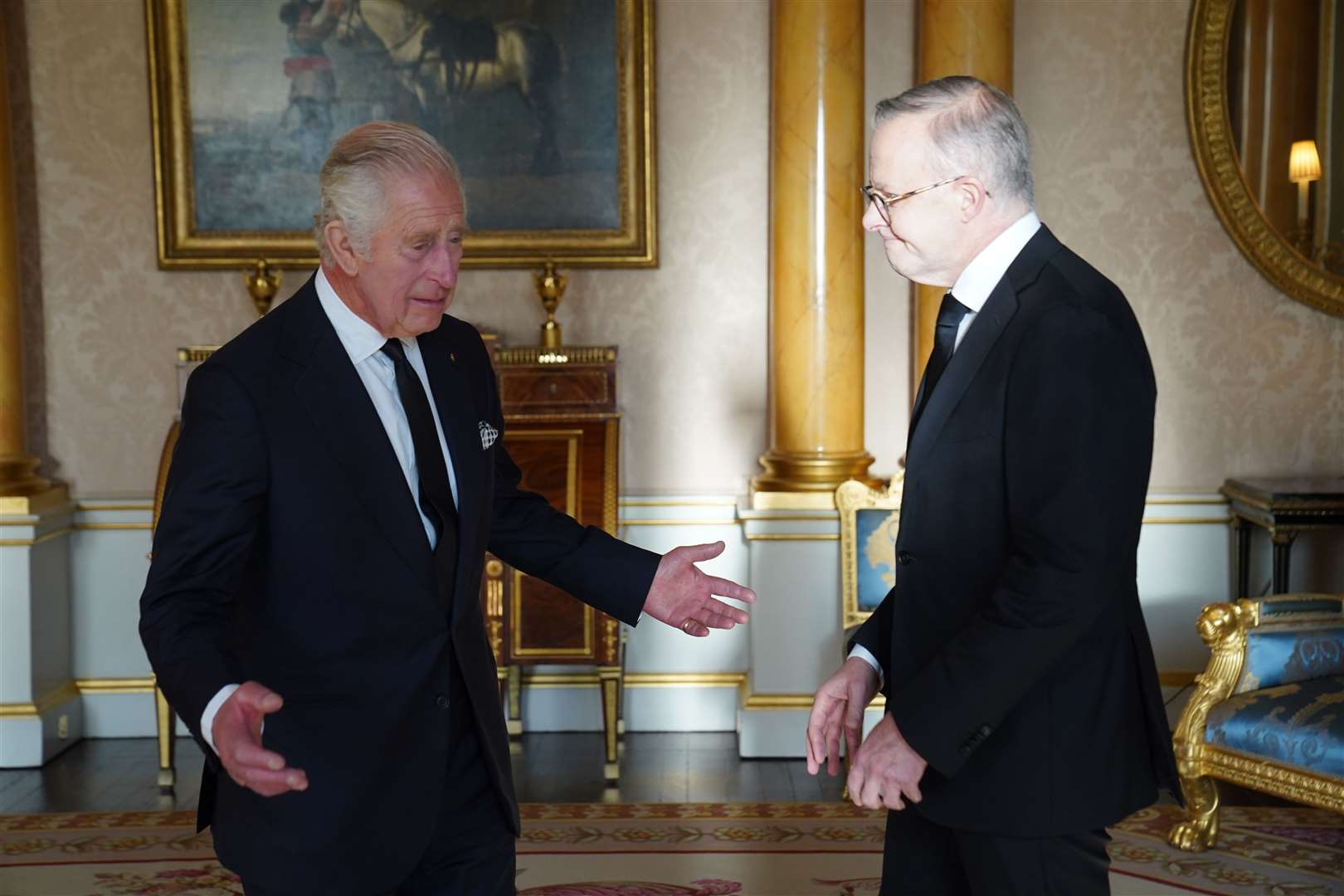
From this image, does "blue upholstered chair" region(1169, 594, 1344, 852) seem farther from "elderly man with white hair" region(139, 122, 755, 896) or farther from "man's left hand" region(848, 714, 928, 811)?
"elderly man with white hair" region(139, 122, 755, 896)

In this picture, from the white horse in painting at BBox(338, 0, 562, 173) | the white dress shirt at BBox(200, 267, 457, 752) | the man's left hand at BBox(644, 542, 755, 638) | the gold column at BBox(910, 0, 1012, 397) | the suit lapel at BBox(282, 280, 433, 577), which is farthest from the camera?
the white horse in painting at BBox(338, 0, 562, 173)

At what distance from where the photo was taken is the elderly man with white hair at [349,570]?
2.00m

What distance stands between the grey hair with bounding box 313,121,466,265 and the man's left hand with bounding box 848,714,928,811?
1084 millimetres

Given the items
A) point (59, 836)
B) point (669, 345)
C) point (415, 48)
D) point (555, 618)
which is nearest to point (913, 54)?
point (669, 345)

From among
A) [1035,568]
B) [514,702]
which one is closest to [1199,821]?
[514,702]

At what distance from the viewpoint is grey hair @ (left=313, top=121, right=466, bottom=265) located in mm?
2162

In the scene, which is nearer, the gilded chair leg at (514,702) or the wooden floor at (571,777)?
the wooden floor at (571,777)

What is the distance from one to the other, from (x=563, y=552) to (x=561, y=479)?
257cm

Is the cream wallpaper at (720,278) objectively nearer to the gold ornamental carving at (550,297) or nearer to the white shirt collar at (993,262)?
the gold ornamental carving at (550,297)

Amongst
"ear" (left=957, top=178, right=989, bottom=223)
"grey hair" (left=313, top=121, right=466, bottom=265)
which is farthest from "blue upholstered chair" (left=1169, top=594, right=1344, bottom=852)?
"grey hair" (left=313, top=121, right=466, bottom=265)

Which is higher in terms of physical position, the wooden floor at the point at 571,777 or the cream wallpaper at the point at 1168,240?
the cream wallpaper at the point at 1168,240

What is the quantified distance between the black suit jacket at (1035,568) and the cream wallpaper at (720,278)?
3677 mm

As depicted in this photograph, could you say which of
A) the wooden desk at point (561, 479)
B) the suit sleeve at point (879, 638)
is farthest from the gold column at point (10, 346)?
the suit sleeve at point (879, 638)

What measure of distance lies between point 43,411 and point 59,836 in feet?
6.34
